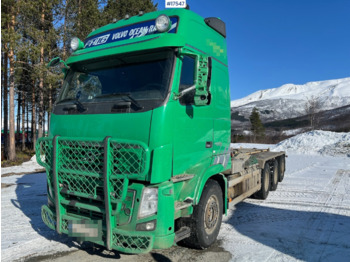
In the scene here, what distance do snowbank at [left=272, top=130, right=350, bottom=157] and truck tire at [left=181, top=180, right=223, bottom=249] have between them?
64.0 feet

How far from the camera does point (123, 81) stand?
3.97 m

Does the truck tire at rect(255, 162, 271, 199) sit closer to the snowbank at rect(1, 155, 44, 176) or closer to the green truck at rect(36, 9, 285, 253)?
the green truck at rect(36, 9, 285, 253)

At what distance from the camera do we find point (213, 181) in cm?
446

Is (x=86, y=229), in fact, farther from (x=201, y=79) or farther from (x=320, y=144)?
(x=320, y=144)

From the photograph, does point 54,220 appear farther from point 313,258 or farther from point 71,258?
point 313,258

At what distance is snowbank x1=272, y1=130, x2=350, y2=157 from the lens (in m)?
21.9

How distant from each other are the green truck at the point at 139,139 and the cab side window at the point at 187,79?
0.01 meters

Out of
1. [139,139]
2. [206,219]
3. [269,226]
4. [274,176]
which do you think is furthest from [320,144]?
[139,139]

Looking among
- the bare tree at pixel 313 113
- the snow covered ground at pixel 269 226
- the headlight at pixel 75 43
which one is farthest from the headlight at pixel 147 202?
the bare tree at pixel 313 113

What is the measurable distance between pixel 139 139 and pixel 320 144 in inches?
994

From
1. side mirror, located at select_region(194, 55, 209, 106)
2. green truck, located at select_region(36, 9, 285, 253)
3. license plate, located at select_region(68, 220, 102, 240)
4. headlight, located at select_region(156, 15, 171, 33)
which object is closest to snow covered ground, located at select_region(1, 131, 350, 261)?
green truck, located at select_region(36, 9, 285, 253)

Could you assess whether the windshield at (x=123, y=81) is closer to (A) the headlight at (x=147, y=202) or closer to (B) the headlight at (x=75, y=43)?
(B) the headlight at (x=75, y=43)

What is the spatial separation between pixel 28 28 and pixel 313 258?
53.7 ft

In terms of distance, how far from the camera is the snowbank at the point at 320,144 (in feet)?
71.8
